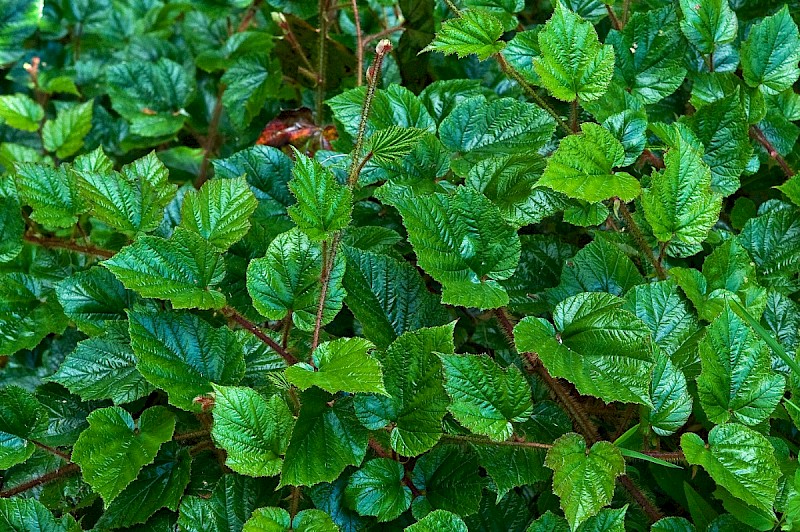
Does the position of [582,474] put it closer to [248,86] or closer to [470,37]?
[470,37]

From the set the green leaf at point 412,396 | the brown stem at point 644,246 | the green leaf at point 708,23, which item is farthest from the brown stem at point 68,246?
the green leaf at point 708,23

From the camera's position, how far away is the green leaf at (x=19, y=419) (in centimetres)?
104

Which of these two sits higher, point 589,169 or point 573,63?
point 573,63

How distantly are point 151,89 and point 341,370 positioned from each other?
4.07ft

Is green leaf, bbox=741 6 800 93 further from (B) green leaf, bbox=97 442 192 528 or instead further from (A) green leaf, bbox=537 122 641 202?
(B) green leaf, bbox=97 442 192 528

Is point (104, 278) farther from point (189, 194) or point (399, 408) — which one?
point (399, 408)

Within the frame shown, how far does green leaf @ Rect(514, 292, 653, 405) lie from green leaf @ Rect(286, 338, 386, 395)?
7.6 inches

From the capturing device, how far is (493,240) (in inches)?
39.3

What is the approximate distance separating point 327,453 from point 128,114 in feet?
4.02

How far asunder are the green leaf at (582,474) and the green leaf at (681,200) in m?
0.32

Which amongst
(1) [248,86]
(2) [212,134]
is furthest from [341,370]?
(2) [212,134]

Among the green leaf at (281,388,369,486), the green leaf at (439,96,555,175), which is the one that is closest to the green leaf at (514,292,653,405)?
the green leaf at (281,388,369,486)

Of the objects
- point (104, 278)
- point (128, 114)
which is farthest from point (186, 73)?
point (104, 278)

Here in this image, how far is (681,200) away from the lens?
1020 mm
